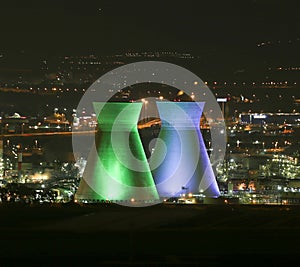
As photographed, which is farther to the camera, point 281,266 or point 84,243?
point 84,243

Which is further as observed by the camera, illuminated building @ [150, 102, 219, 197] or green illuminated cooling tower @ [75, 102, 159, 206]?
illuminated building @ [150, 102, 219, 197]

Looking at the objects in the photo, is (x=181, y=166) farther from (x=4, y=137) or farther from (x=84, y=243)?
(x=4, y=137)

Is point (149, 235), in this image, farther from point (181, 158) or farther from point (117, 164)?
point (181, 158)

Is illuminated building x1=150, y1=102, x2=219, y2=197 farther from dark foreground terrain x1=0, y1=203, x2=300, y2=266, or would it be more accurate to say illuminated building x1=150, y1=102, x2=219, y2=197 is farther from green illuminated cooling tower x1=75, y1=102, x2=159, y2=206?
dark foreground terrain x1=0, y1=203, x2=300, y2=266

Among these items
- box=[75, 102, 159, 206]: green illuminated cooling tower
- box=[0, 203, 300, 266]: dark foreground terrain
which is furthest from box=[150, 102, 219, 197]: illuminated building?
box=[0, 203, 300, 266]: dark foreground terrain

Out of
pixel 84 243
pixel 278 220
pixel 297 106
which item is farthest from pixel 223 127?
pixel 84 243

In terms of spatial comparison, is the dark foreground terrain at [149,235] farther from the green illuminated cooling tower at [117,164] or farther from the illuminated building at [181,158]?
the illuminated building at [181,158]

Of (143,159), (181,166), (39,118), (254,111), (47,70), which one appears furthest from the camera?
(47,70)
